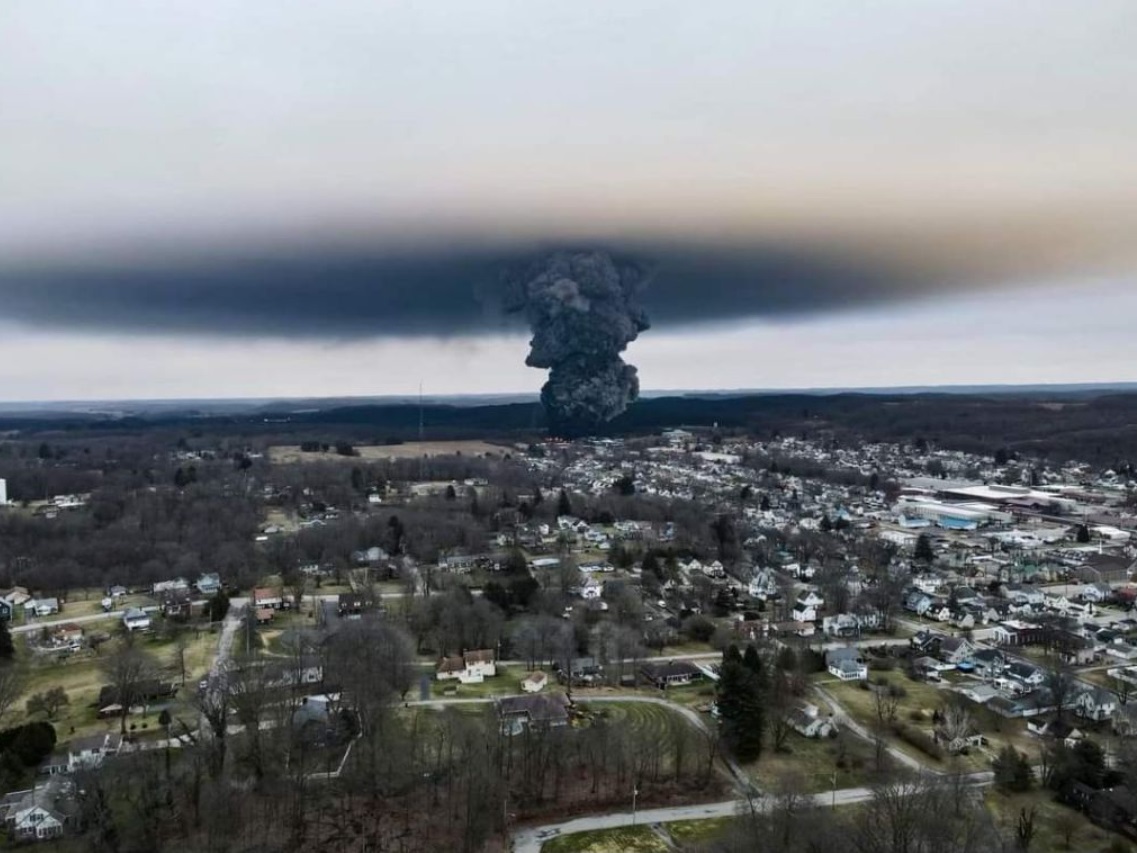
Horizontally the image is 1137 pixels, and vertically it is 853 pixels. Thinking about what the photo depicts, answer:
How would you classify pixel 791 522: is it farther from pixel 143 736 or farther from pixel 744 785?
pixel 143 736

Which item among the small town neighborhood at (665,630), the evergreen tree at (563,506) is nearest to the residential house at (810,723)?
the small town neighborhood at (665,630)

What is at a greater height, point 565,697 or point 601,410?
point 601,410

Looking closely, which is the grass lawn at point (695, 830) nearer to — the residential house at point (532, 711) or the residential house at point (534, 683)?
the residential house at point (532, 711)

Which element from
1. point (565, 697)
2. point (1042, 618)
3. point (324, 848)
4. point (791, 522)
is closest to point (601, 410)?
point (791, 522)

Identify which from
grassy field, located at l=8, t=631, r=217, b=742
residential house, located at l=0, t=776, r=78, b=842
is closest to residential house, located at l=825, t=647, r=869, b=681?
grassy field, located at l=8, t=631, r=217, b=742

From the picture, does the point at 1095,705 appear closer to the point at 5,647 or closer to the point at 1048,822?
the point at 1048,822

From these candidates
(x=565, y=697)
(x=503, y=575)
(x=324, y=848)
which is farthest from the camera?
(x=503, y=575)
